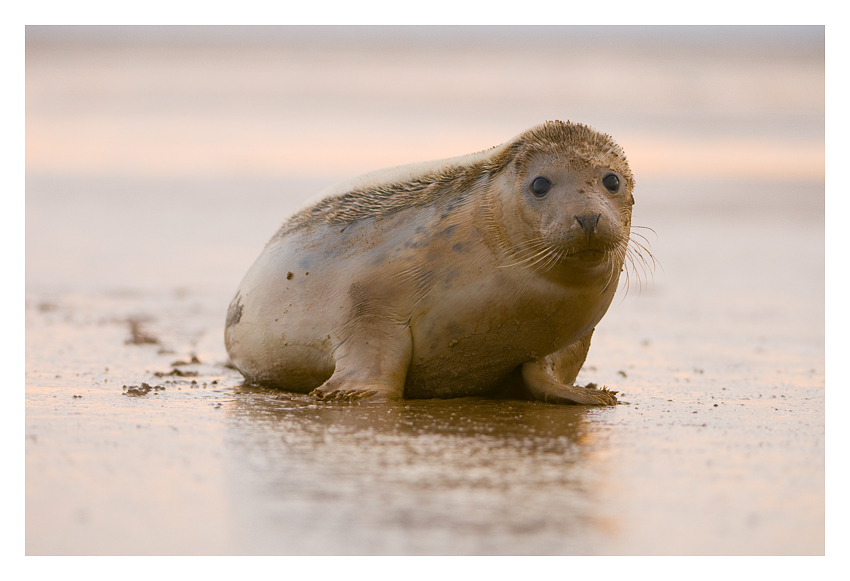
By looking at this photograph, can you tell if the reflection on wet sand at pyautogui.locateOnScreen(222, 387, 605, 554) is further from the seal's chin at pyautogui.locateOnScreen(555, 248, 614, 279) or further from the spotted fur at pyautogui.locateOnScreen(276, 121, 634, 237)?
the spotted fur at pyautogui.locateOnScreen(276, 121, 634, 237)

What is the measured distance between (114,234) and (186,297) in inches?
177

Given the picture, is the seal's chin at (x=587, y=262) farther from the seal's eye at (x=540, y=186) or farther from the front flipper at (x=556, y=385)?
the front flipper at (x=556, y=385)

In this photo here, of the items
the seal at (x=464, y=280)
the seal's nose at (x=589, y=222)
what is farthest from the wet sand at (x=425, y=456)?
the seal's nose at (x=589, y=222)

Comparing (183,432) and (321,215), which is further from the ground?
(321,215)

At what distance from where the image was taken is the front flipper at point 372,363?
5.98 m

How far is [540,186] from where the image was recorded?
19.2ft

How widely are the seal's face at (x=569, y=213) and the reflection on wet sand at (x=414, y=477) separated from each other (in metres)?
0.78

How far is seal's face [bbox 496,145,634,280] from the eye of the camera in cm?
563

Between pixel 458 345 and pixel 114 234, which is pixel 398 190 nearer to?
pixel 458 345

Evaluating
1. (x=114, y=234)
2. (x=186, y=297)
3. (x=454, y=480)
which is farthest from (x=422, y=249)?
(x=114, y=234)

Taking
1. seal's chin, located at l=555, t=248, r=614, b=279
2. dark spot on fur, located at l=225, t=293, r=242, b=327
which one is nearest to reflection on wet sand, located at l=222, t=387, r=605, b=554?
seal's chin, located at l=555, t=248, r=614, b=279

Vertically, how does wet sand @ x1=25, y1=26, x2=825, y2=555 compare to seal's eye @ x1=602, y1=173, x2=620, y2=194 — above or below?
below

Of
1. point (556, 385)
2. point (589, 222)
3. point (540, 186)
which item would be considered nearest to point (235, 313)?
point (556, 385)

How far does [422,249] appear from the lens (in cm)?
617
